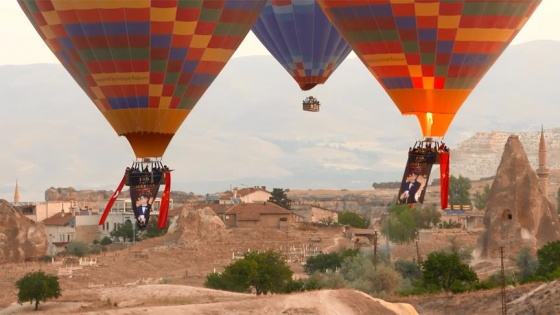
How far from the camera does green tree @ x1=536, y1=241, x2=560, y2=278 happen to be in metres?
71.4

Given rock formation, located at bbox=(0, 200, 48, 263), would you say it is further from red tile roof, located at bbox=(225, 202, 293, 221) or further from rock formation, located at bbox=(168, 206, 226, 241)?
red tile roof, located at bbox=(225, 202, 293, 221)

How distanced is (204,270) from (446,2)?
168 ft

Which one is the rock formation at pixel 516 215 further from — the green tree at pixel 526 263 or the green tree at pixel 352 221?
the green tree at pixel 352 221

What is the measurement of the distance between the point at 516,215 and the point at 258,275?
19.3 metres

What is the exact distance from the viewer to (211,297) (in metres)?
58.3

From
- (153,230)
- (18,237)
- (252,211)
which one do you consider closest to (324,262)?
(18,237)

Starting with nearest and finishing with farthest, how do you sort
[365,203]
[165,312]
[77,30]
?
[77,30] < [165,312] < [365,203]

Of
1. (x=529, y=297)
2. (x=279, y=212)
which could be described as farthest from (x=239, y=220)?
(x=529, y=297)

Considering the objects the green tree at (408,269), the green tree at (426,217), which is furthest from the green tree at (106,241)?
the green tree at (408,269)

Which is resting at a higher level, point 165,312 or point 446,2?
point 446,2

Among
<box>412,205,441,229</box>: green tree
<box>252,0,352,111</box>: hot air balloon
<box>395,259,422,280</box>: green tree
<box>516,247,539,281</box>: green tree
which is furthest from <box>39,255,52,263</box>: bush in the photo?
<box>252,0,352,111</box>: hot air balloon

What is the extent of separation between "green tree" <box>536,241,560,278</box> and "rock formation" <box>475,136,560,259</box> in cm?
996

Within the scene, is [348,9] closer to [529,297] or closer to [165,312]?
[165,312]

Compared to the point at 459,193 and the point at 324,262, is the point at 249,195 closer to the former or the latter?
the point at 459,193
